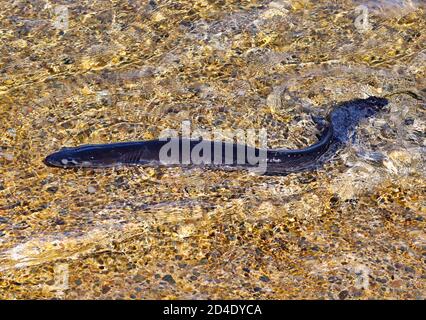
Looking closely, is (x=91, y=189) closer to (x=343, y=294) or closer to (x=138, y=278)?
(x=138, y=278)

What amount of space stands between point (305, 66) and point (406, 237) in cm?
217

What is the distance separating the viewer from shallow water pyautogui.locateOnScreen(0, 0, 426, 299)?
4.28 metres

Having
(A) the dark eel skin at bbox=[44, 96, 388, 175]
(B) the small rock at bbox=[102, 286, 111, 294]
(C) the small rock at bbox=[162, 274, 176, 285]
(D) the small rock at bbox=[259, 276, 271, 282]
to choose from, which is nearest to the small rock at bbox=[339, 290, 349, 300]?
(D) the small rock at bbox=[259, 276, 271, 282]

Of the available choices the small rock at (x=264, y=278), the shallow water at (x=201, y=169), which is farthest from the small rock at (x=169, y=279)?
the small rock at (x=264, y=278)

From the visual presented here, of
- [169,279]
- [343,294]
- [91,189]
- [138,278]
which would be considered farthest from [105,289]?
[343,294]

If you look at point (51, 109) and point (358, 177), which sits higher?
point (51, 109)

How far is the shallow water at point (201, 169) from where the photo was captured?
14.0ft

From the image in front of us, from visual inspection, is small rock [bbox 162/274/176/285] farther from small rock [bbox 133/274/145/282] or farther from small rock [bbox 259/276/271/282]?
small rock [bbox 259/276/271/282]

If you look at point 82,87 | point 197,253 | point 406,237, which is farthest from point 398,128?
point 82,87

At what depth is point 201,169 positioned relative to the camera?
5031 millimetres

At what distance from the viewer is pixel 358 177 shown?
16.3 feet

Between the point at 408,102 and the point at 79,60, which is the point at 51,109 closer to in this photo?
the point at 79,60

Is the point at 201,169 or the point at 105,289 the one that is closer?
the point at 105,289

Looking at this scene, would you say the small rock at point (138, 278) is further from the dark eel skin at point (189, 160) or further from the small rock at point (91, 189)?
the dark eel skin at point (189, 160)
